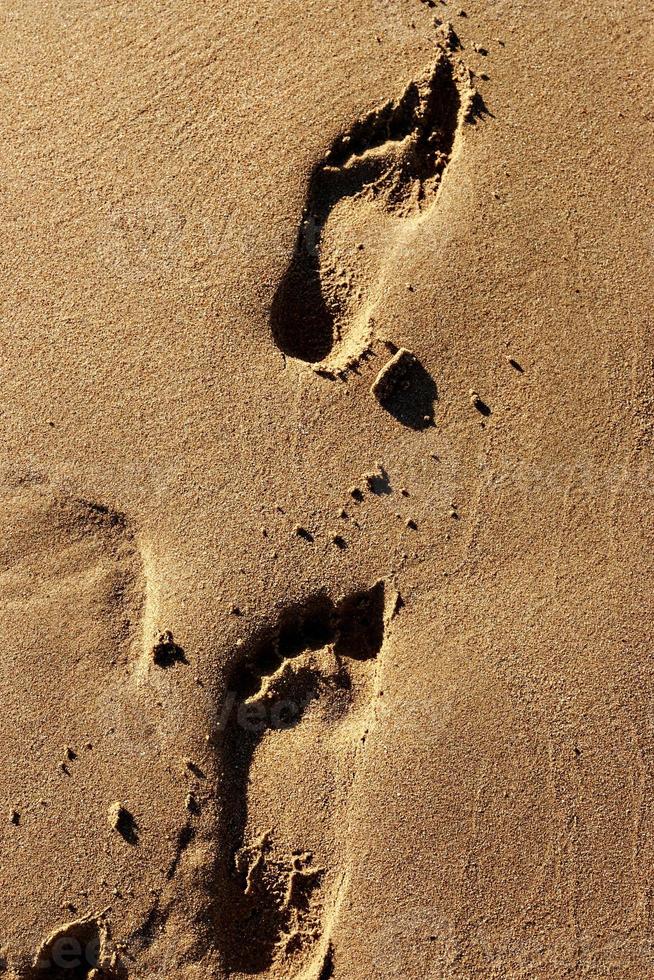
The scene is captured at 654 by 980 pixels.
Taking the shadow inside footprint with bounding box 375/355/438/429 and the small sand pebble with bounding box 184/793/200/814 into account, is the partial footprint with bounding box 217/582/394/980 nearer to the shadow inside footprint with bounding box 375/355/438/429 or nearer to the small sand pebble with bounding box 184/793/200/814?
the small sand pebble with bounding box 184/793/200/814

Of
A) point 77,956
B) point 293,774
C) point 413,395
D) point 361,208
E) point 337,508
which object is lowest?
point 77,956

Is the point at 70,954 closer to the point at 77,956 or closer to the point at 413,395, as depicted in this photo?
the point at 77,956

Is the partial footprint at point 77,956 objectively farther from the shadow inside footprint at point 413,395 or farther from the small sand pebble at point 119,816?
the shadow inside footprint at point 413,395

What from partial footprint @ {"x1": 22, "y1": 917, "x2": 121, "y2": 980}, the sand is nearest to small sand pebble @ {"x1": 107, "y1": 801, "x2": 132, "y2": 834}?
the sand

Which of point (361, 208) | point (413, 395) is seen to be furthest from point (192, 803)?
point (361, 208)

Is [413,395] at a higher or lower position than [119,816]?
higher

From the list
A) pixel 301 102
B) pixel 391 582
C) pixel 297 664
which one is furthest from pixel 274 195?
pixel 297 664
